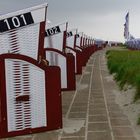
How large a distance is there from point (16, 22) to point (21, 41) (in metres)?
0.35

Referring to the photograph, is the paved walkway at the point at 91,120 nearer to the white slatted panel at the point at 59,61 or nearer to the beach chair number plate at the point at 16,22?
the white slatted panel at the point at 59,61

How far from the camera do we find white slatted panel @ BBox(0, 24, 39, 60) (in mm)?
8945

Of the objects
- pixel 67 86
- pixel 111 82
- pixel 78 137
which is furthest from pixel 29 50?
pixel 111 82

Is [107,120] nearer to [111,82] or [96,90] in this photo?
[96,90]

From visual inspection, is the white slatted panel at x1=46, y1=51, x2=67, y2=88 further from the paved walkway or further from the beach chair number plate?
the beach chair number plate

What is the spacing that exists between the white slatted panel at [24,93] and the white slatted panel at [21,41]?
0.30 metres

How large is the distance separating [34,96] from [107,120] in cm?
182

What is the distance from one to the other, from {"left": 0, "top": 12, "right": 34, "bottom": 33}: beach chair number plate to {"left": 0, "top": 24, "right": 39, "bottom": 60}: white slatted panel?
10cm

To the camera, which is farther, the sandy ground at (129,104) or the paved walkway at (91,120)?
the sandy ground at (129,104)

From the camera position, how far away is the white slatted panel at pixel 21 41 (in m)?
8.95

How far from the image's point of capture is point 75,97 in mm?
14031

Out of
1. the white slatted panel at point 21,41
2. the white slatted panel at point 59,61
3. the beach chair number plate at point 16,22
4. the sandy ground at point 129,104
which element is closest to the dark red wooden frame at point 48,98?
the white slatted panel at point 21,41

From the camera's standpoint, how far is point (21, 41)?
8.99 meters

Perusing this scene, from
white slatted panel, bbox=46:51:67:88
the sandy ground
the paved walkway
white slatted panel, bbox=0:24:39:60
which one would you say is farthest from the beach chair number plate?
white slatted panel, bbox=46:51:67:88
